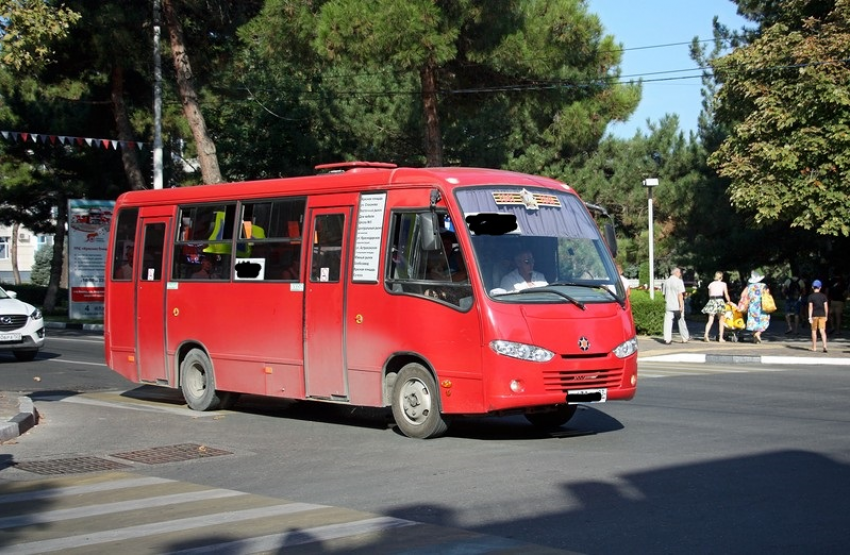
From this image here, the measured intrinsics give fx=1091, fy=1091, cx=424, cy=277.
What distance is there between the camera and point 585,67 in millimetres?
31125

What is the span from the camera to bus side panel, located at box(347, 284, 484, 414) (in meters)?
10.9

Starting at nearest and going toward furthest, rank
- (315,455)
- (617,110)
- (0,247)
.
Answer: (315,455), (617,110), (0,247)

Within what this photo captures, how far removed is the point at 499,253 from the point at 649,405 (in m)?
4.43

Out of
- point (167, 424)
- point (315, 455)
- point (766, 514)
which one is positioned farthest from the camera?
point (167, 424)

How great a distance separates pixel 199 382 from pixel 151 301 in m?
1.43

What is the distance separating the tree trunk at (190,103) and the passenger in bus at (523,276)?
1967cm

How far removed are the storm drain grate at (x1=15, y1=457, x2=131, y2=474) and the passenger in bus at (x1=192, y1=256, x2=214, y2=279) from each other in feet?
12.9

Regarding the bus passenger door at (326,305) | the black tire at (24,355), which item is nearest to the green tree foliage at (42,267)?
the black tire at (24,355)

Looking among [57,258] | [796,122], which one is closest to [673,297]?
[796,122]

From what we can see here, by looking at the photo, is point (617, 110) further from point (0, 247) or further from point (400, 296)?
point (0, 247)

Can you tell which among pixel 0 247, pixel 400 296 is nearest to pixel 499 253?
pixel 400 296

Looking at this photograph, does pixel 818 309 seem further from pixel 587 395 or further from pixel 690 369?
pixel 587 395

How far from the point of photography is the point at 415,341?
37.3 ft

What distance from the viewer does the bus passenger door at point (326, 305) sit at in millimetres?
12297
